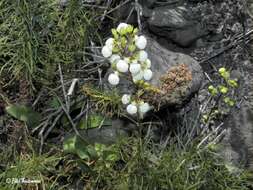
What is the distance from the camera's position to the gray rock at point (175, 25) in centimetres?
239

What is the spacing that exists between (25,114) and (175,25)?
837 mm

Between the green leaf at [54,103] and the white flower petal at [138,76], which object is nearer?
the white flower petal at [138,76]

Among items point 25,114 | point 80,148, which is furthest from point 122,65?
point 25,114

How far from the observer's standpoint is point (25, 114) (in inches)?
83.2

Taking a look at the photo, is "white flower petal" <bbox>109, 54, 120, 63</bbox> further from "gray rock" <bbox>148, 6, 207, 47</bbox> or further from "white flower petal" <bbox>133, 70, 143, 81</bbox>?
"gray rock" <bbox>148, 6, 207, 47</bbox>

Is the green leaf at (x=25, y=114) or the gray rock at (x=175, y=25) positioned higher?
the gray rock at (x=175, y=25)

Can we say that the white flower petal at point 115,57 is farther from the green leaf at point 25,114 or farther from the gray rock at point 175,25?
the gray rock at point 175,25

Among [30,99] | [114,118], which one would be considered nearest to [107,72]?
[114,118]

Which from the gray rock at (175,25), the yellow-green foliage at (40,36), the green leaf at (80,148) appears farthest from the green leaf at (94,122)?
the gray rock at (175,25)

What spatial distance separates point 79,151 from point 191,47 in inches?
32.3

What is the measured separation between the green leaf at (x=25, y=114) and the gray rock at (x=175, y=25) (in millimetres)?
723

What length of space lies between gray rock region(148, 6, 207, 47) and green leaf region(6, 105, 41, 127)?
28.5 inches

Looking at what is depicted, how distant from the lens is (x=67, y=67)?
2.36m

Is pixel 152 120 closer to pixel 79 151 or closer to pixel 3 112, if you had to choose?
pixel 79 151
